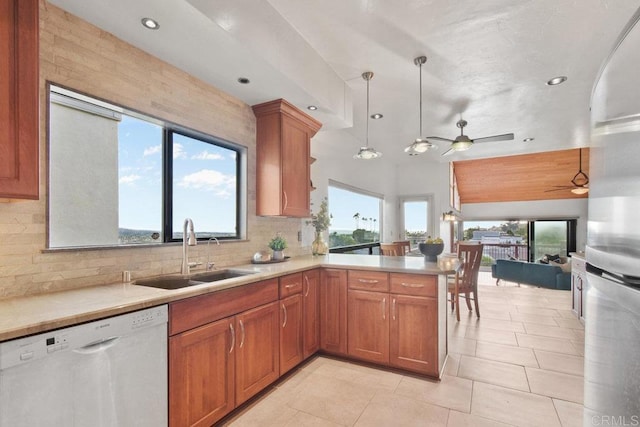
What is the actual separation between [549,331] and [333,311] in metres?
2.81

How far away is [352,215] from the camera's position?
19.0 feet

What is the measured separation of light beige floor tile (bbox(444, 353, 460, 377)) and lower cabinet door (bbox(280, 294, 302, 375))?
1.31m

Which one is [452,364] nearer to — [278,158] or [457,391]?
[457,391]

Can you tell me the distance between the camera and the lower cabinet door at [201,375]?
1654mm

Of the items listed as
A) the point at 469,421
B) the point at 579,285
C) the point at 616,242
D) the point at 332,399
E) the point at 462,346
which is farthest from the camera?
the point at 579,285

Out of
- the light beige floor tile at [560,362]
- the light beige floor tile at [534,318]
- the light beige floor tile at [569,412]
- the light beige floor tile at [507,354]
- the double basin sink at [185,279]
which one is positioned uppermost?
the double basin sink at [185,279]

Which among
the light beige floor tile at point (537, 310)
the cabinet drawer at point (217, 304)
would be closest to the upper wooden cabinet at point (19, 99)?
the cabinet drawer at point (217, 304)

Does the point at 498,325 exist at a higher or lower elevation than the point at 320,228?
lower

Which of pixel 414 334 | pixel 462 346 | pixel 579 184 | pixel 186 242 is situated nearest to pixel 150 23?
pixel 186 242

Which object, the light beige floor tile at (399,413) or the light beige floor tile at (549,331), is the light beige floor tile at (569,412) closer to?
the light beige floor tile at (399,413)

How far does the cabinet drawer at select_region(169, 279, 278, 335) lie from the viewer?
66.3 inches

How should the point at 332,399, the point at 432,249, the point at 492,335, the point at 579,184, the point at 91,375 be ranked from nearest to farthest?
the point at 91,375 → the point at 332,399 → the point at 432,249 → the point at 492,335 → the point at 579,184

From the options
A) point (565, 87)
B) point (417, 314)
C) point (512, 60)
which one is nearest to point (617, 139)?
point (417, 314)

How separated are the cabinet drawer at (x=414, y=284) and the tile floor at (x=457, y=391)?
714 mm
